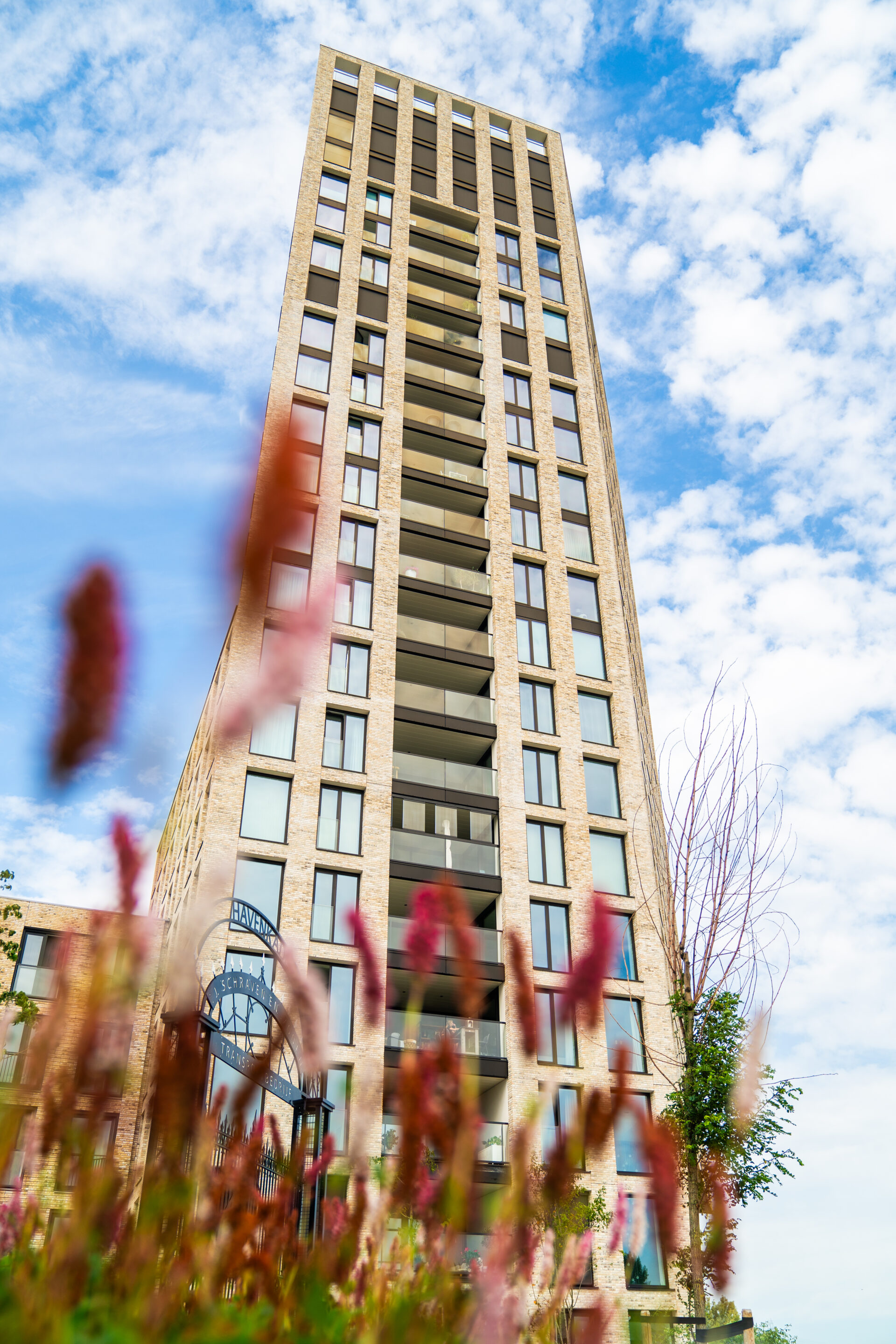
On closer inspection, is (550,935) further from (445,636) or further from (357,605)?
(357,605)

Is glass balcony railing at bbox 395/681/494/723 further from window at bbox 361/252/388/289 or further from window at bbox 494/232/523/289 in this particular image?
window at bbox 494/232/523/289

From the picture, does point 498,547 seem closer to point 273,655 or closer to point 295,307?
point 295,307

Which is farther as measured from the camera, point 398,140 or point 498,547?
point 398,140

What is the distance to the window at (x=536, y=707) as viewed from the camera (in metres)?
31.7

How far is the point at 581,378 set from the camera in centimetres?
4094

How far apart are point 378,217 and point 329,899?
1136 inches

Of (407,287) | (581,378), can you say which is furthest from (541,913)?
(407,287)

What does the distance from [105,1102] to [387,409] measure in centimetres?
3583

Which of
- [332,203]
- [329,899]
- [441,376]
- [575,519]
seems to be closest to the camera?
[329,899]

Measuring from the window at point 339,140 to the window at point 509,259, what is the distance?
7.17 m

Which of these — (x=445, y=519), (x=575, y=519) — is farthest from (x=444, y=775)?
(x=575, y=519)

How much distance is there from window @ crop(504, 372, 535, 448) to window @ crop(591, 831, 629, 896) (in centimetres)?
1562

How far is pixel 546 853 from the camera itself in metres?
29.6

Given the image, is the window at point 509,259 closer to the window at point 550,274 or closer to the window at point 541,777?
the window at point 550,274
